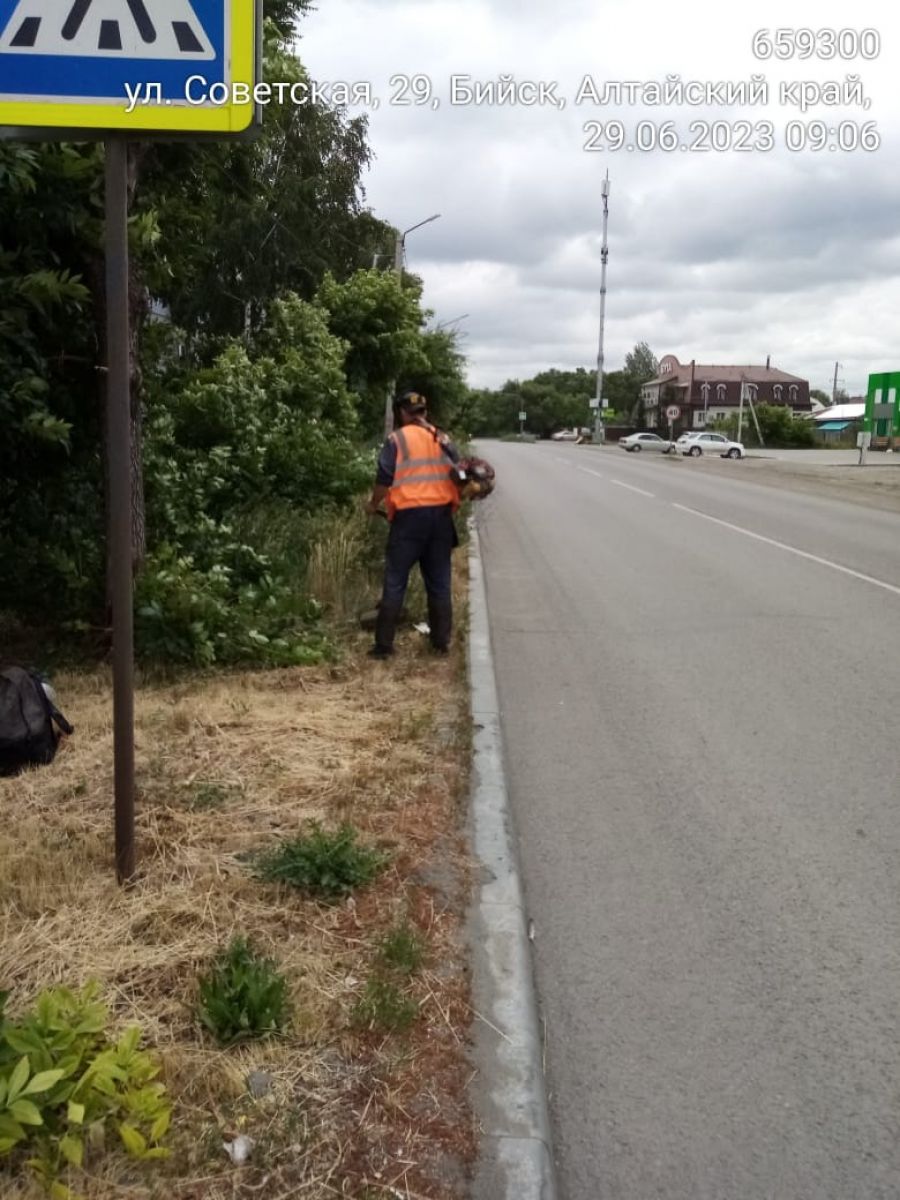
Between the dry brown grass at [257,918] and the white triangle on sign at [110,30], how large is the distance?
101 inches

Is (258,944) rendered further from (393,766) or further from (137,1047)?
(393,766)

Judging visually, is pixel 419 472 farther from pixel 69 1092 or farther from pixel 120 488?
pixel 69 1092

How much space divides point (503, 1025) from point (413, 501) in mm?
4601

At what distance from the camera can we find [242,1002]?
3.05 meters

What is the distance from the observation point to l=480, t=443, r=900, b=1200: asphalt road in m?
2.91

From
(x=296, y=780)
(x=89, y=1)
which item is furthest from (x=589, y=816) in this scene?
(x=89, y=1)

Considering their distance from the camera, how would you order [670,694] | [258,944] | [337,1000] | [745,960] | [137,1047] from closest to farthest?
[137,1047], [337,1000], [258,944], [745,960], [670,694]

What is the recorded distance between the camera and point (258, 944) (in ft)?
11.5

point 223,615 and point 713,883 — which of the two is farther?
point 223,615

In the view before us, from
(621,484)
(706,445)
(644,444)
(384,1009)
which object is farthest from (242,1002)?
(644,444)

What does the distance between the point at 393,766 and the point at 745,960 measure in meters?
1.99

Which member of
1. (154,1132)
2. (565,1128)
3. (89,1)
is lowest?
(565,1128)

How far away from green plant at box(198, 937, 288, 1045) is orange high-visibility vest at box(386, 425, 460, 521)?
4.61 meters

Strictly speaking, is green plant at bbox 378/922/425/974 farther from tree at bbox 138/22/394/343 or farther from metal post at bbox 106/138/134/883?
tree at bbox 138/22/394/343
